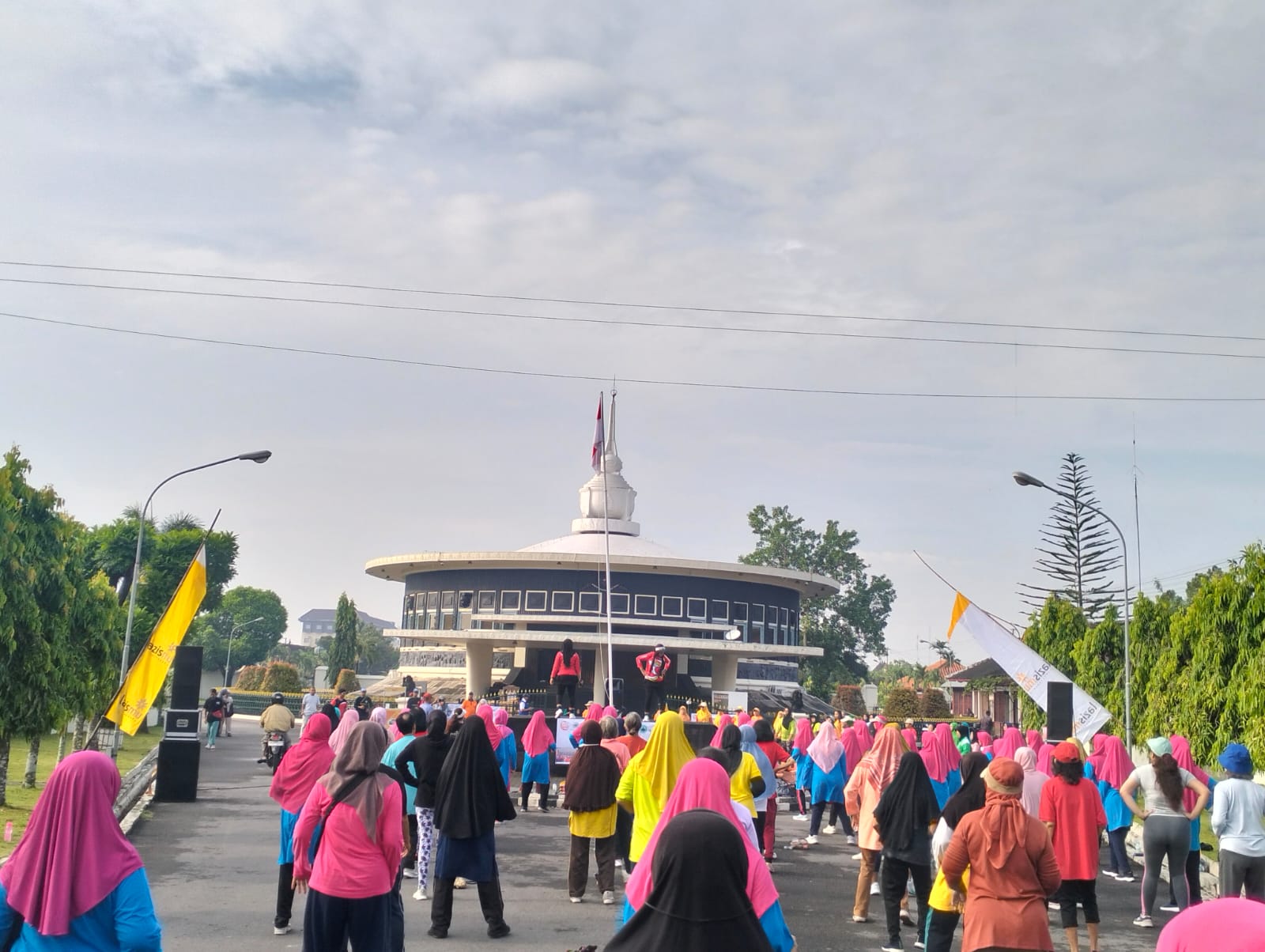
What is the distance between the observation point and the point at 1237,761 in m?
8.91

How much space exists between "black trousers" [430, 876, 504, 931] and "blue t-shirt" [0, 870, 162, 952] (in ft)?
17.1

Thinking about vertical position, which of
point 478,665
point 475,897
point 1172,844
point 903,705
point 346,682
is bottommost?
point 475,897

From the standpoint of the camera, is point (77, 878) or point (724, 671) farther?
point (724, 671)

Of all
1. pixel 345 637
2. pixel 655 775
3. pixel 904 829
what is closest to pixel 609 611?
pixel 904 829

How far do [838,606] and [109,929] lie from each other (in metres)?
82.6

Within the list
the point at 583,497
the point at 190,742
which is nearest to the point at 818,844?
the point at 190,742

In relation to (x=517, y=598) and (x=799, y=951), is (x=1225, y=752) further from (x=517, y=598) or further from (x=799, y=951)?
(x=517, y=598)

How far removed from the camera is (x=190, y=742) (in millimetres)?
17969

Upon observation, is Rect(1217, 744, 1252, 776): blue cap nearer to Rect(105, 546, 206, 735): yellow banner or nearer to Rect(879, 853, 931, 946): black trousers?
Rect(879, 853, 931, 946): black trousers

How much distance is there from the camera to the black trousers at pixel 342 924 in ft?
21.2

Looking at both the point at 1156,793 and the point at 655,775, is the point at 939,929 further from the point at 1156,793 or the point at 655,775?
the point at 1156,793

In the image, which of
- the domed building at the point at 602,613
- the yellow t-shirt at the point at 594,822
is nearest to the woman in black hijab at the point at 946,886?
the yellow t-shirt at the point at 594,822

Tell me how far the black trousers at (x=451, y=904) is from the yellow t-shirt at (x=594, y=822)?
4.51 feet

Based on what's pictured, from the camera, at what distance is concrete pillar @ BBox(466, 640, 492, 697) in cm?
5569
